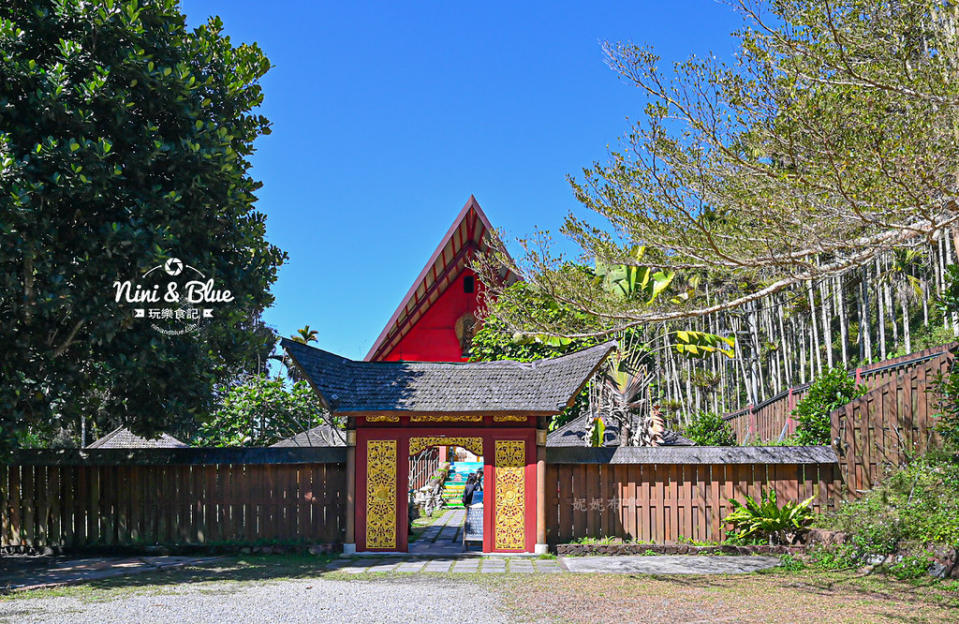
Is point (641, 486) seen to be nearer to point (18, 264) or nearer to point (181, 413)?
point (181, 413)

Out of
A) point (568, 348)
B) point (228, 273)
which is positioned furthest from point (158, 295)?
point (568, 348)

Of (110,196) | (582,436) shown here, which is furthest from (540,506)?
(582,436)

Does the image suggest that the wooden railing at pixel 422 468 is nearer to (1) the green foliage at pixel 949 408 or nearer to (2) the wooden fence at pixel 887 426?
(2) the wooden fence at pixel 887 426

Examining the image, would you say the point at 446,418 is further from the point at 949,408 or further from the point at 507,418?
the point at 949,408

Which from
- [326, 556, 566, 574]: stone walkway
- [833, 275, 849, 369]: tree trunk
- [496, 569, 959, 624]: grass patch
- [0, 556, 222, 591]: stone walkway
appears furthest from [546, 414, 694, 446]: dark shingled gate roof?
[0, 556, 222, 591]: stone walkway

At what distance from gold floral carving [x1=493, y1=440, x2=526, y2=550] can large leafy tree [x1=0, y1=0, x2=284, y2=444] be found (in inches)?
165

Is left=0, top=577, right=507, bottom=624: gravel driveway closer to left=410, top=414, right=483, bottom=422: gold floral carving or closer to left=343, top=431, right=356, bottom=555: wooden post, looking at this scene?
left=343, top=431, right=356, bottom=555: wooden post

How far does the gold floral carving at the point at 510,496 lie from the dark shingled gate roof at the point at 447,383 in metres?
0.67

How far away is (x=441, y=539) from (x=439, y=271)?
8.61m

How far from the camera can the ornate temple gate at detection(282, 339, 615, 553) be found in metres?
11.1

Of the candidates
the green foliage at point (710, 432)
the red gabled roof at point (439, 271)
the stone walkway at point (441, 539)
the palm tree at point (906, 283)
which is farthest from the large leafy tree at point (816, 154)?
the palm tree at point (906, 283)

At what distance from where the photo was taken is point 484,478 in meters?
11.2

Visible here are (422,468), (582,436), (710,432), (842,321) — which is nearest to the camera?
(582,436)

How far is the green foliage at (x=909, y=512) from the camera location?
840 cm
